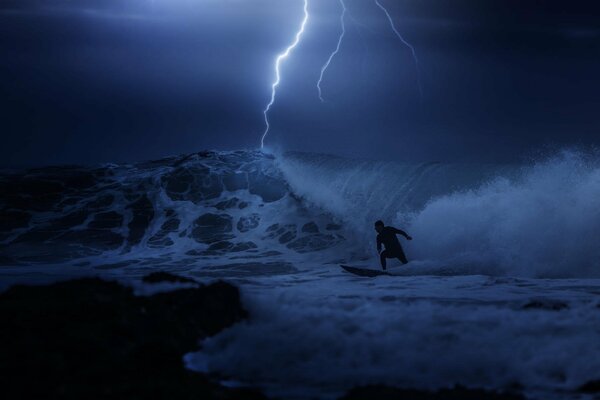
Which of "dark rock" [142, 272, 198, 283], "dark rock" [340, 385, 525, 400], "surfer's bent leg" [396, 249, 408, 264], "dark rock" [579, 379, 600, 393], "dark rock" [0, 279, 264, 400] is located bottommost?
"dark rock" [340, 385, 525, 400]

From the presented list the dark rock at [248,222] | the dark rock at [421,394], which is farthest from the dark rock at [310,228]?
the dark rock at [421,394]

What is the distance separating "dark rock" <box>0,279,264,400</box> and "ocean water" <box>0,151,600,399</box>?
27cm

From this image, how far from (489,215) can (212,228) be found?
30.1 ft

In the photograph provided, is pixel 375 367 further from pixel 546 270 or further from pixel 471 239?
pixel 471 239

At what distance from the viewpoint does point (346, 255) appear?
47.0ft

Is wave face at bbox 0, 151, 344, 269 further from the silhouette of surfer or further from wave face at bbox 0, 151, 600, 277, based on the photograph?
the silhouette of surfer

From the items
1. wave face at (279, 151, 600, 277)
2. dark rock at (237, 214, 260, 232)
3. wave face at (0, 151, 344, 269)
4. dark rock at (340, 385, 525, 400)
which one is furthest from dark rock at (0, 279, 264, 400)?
dark rock at (237, 214, 260, 232)

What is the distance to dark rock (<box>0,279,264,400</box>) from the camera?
10.2 feet

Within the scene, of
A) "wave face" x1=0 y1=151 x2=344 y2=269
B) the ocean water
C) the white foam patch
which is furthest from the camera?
"wave face" x1=0 y1=151 x2=344 y2=269

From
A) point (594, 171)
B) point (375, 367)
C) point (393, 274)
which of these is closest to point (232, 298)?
point (375, 367)

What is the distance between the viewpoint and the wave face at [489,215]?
10.6 metres

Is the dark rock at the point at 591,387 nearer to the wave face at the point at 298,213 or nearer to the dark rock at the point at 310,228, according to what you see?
the wave face at the point at 298,213

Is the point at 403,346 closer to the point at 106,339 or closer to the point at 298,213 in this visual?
the point at 106,339

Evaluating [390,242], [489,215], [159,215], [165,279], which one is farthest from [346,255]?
[165,279]
